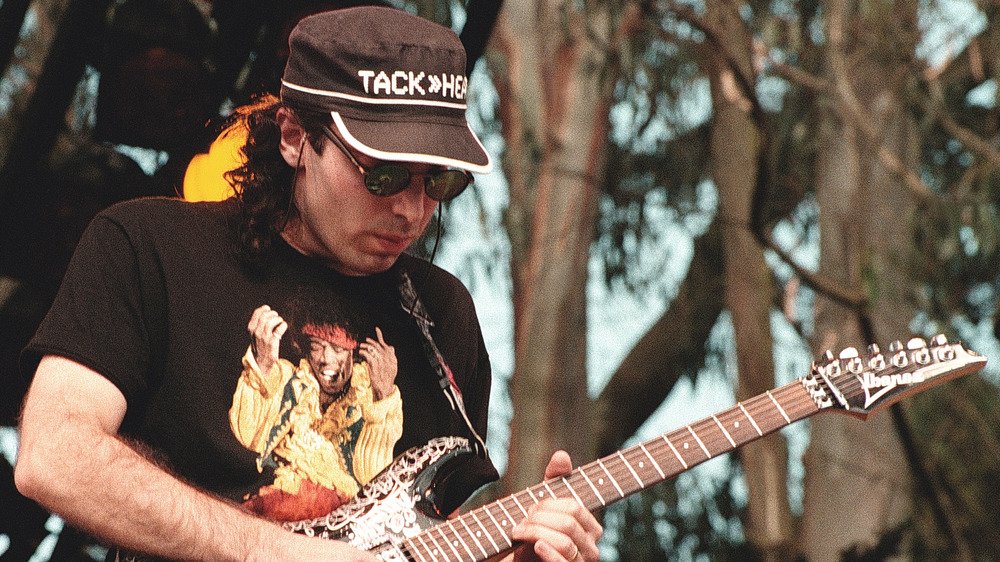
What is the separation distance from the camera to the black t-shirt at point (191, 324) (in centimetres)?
211

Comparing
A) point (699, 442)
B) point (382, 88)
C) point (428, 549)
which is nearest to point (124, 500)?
point (428, 549)

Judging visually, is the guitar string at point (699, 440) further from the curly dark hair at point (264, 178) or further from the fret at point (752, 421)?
the curly dark hair at point (264, 178)

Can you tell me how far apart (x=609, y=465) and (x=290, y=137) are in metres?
0.92

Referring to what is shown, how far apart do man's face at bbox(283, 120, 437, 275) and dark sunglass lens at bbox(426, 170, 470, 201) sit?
2 cm

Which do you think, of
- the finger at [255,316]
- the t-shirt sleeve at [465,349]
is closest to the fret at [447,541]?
the t-shirt sleeve at [465,349]

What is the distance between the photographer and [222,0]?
3.91 m

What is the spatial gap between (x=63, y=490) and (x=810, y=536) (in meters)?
6.62

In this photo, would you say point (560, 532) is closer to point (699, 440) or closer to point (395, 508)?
point (395, 508)

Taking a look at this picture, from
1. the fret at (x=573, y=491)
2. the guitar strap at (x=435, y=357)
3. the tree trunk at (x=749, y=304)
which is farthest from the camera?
the tree trunk at (x=749, y=304)

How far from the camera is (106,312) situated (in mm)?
2107

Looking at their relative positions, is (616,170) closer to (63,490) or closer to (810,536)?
(810,536)

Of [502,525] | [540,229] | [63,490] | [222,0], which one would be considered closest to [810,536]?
[540,229]

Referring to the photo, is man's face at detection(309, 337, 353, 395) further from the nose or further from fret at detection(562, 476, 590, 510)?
fret at detection(562, 476, 590, 510)

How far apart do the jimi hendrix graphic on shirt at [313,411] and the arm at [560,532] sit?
313 mm
